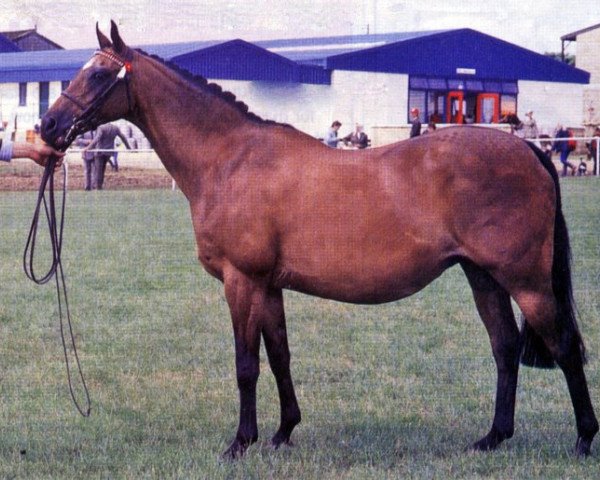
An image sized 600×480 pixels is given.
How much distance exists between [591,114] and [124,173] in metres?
31.0

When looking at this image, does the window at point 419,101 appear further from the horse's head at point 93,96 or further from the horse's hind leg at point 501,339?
the horse's head at point 93,96

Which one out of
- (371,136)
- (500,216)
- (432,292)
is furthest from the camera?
(371,136)

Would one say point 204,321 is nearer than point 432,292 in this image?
Yes

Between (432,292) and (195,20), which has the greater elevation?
(195,20)

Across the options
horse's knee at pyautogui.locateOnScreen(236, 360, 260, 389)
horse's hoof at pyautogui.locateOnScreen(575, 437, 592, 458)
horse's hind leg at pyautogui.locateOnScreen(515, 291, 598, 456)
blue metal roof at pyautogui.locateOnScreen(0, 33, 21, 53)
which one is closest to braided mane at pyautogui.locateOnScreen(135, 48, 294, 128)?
horse's knee at pyautogui.locateOnScreen(236, 360, 260, 389)

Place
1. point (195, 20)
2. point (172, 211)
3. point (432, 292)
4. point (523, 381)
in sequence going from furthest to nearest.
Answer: point (195, 20), point (172, 211), point (432, 292), point (523, 381)

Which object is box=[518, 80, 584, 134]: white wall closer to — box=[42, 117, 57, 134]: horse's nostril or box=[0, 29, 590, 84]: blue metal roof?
box=[0, 29, 590, 84]: blue metal roof

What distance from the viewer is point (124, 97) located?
20.2 ft

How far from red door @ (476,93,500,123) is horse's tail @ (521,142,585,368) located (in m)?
47.9

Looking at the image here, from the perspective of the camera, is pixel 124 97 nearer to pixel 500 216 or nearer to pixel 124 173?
pixel 500 216

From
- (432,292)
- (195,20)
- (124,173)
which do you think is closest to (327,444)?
(432,292)

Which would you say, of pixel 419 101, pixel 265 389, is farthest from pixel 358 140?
pixel 265 389

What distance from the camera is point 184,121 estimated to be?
6.25 meters

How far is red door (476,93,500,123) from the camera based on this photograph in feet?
175
